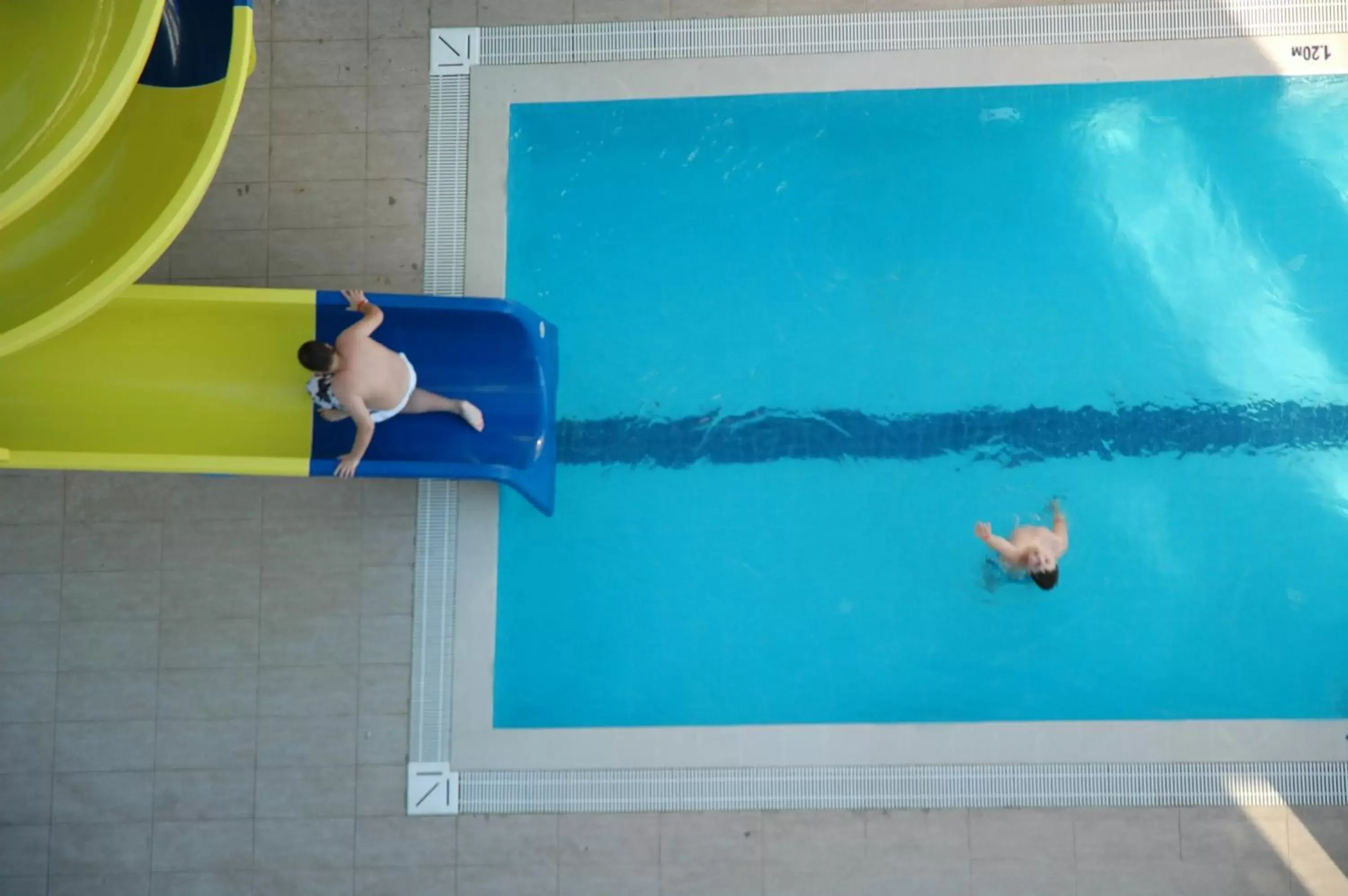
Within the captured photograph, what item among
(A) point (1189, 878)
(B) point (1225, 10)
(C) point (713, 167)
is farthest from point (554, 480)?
(B) point (1225, 10)

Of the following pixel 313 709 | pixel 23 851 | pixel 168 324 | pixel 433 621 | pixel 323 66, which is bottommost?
pixel 23 851

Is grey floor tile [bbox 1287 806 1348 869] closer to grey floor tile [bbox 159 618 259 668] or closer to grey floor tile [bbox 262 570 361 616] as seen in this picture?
grey floor tile [bbox 262 570 361 616]

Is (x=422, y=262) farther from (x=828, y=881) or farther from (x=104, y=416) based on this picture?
(x=828, y=881)

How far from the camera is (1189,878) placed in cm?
423

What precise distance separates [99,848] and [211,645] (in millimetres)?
921

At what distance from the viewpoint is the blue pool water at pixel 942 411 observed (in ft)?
14.3

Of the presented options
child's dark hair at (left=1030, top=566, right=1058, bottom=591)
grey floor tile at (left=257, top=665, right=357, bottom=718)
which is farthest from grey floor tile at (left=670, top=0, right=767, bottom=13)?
grey floor tile at (left=257, top=665, right=357, bottom=718)

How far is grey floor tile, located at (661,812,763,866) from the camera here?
4.29 m

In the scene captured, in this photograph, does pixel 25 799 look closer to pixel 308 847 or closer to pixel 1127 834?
pixel 308 847

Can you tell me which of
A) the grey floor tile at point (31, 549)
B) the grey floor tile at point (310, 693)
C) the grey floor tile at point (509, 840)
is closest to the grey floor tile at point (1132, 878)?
the grey floor tile at point (509, 840)

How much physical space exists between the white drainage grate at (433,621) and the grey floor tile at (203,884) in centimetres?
83

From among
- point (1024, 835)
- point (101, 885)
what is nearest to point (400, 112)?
point (101, 885)

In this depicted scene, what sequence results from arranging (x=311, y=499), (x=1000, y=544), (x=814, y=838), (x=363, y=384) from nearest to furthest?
(x=363, y=384), (x=1000, y=544), (x=814, y=838), (x=311, y=499)

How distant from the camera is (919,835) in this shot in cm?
427
